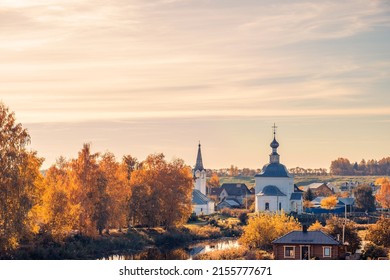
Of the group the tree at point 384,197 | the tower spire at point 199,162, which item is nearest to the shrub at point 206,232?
the tree at point 384,197

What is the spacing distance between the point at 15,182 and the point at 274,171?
51.4 m

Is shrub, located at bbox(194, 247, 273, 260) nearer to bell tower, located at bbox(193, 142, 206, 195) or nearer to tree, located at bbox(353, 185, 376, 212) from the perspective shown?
tree, located at bbox(353, 185, 376, 212)

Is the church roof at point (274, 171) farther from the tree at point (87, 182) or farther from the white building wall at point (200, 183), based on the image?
the tree at point (87, 182)

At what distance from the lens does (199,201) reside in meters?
83.6

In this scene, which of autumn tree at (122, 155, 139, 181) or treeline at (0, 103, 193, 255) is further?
autumn tree at (122, 155, 139, 181)

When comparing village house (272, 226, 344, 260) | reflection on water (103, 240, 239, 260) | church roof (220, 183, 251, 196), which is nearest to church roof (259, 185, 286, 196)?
church roof (220, 183, 251, 196)

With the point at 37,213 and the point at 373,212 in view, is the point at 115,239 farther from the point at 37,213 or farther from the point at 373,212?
the point at 373,212

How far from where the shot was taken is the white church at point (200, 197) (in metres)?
82.2

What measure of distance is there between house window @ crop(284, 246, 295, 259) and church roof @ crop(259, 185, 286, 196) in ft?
149

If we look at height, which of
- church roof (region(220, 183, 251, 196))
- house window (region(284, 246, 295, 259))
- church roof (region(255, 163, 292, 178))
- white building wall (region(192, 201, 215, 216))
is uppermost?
church roof (region(255, 163, 292, 178))

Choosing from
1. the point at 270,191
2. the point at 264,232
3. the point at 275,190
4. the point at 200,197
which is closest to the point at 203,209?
the point at 200,197

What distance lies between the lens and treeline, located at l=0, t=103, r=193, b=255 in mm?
40875

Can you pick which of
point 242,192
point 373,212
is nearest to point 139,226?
point 373,212

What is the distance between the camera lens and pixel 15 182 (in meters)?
40.9
